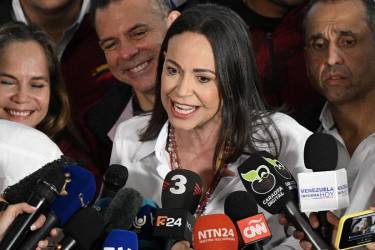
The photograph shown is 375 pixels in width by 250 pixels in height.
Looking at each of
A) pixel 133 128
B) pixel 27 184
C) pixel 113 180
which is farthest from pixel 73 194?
pixel 133 128

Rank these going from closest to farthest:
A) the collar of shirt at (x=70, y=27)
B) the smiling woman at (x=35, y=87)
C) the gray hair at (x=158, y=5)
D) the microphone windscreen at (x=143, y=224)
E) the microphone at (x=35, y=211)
A: 1. the microphone at (x=35, y=211)
2. the microphone windscreen at (x=143, y=224)
3. the smiling woman at (x=35, y=87)
4. the gray hair at (x=158, y=5)
5. the collar of shirt at (x=70, y=27)

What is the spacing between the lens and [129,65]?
10.1ft

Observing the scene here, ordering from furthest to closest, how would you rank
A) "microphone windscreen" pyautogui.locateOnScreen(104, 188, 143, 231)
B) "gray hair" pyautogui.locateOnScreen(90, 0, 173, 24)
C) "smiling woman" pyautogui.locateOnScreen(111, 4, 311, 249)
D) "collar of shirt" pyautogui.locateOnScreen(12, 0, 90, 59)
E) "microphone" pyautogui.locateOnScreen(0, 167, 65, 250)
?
1. "collar of shirt" pyautogui.locateOnScreen(12, 0, 90, 59)
2. "gray hair" pyautogui.locateOnScreen(90, 0, 173, 24)
3. "smiling woman" pyautogui.locateOnScreen(111, 4, 311, 249)
4. "microphone windscreen" pyautogui.locateOnScreen(104, 188, 143, 231)
5. "microphone" pyautogui.locateOnScreen(0, 167, 65, 250)

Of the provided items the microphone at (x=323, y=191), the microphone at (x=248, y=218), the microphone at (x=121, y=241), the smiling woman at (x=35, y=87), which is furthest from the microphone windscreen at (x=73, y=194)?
the smiling woman at (x=35, y=87)

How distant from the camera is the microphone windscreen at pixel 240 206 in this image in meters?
1.69

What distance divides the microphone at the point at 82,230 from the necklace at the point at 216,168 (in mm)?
677

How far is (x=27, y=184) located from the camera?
1.72 m

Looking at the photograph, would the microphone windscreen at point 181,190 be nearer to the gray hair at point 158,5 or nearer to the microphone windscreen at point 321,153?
the microphone windscreen at point 321,153

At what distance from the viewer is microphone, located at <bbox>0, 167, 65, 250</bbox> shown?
153 cm

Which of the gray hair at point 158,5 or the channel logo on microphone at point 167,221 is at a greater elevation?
the gray hair at point 158,5

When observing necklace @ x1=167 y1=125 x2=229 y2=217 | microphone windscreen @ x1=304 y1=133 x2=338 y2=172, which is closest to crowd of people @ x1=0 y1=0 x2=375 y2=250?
necklace @ x1=167 y1=125 x2=229 y2=217

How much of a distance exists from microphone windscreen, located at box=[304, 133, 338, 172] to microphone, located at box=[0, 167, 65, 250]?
58 cm

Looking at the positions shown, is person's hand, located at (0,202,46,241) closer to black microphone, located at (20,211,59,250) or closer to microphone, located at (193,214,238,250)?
black microphone, located at (20,211,59,250)

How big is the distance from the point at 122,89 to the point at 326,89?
3.26ft
